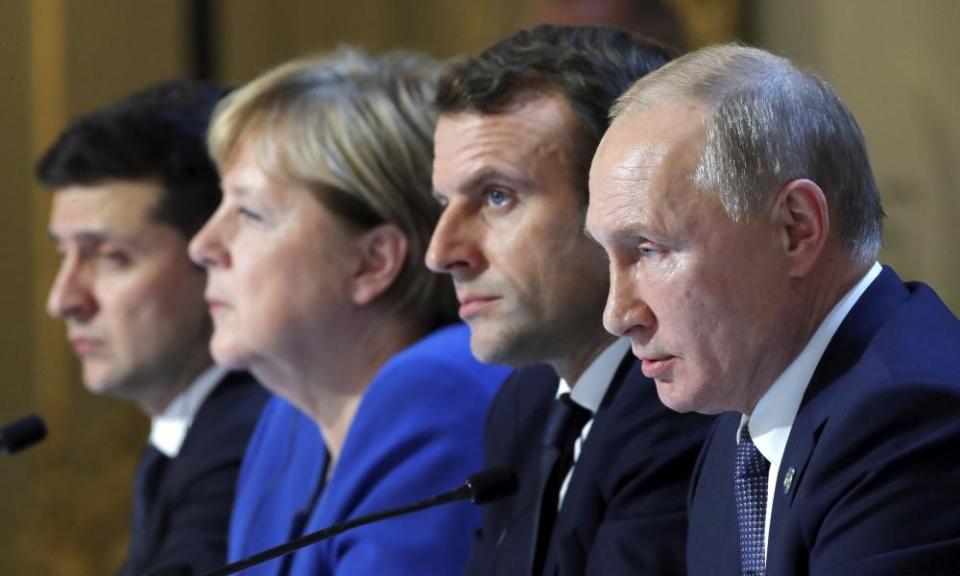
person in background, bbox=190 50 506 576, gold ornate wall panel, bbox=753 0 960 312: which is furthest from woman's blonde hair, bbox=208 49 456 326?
gold ornate wall panel, bbox=753 0 960 312

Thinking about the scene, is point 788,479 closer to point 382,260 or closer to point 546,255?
point 546,255

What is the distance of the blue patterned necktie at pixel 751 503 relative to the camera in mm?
1682

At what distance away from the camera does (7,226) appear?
5.13 metres

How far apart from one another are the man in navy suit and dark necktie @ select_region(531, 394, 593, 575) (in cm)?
40

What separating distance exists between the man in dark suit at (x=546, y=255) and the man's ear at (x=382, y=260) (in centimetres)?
55

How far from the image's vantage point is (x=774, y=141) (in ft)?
5.32

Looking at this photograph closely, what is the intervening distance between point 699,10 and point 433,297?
1866mm

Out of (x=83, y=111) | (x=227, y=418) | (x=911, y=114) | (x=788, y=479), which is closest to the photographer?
(x=788, y=479)

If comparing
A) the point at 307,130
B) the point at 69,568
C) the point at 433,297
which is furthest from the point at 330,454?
the point at 69,568

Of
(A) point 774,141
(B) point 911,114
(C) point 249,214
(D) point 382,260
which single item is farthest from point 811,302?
(B) point 911,114

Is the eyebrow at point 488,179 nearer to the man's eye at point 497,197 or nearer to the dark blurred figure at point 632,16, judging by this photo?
the man's eye at point 497,197

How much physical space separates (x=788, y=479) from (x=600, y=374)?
0.56m

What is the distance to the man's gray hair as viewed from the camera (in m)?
1.62

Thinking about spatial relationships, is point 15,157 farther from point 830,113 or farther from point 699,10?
point 830,113
